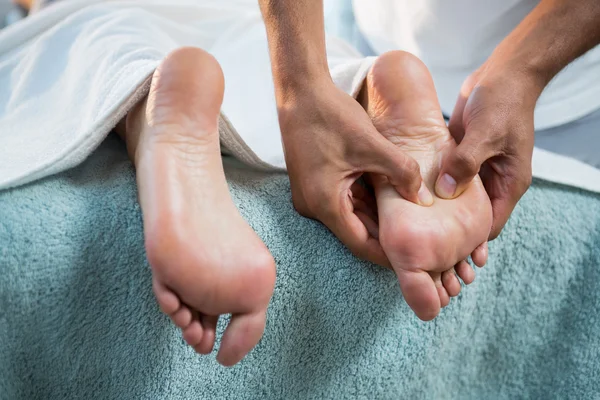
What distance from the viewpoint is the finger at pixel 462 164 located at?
53 centimetres

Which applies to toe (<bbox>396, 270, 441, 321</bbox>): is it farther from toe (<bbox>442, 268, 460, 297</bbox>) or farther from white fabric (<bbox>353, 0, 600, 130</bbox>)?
white fabric (<bbox>353, 0, 600, 130</bbox>)

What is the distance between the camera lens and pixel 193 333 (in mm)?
426

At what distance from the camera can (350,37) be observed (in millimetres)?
1170

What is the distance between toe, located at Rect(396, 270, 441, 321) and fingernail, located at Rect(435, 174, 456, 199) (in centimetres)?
9

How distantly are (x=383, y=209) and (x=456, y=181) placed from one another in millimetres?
79

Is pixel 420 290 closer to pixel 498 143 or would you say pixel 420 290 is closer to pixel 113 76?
pixel 498 143

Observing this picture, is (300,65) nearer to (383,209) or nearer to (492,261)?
(383,209)

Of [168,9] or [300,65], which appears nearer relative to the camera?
[300,65]

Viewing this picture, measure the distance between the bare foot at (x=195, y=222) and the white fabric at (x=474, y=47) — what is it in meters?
0.51

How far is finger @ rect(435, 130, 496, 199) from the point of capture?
0.53 m

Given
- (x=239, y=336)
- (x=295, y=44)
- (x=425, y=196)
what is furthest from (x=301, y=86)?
(x=239, y=336)

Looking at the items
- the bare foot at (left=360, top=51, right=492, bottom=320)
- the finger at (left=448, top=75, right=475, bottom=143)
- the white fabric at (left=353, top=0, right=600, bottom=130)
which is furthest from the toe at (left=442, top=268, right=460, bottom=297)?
the white fabric at (left=353, top=0, right=600, bottom=130)

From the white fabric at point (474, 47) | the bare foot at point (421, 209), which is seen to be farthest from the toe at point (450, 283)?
the white fabric at point (474, 47)

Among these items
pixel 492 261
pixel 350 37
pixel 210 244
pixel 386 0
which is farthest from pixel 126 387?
pixel 350 37
